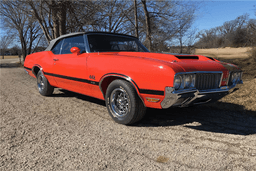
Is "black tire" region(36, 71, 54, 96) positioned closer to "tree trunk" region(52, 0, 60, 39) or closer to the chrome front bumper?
the chrome front bumper

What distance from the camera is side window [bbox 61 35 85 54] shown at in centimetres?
405

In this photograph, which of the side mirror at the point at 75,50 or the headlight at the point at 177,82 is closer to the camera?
the headlight at the point at 177,82

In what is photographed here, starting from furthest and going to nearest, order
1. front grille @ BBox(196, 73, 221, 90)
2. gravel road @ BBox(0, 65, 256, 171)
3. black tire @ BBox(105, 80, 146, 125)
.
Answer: black tire @ BBox(105, 80, 146, 125) < front grille @ BBox(196, 73, 221, 90) < gravel road @ BBox(0, 65, 256, 171)

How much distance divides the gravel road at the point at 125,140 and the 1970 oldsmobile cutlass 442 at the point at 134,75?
0.44m

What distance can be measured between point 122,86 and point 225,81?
1679 mm

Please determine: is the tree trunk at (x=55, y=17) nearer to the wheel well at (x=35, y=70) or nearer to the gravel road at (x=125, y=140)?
the wheel well at (x=35, y=70)

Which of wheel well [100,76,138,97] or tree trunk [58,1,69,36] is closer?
wheel well [100,76,138,97]

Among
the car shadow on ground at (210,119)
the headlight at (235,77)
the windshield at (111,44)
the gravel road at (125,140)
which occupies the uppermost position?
the windshield at (111,44)

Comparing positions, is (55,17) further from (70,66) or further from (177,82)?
(177,82)

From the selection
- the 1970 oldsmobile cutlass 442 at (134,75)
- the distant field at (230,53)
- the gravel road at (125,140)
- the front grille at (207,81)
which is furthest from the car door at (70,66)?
the distant field at (230,53)

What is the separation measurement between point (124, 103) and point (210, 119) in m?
1.63

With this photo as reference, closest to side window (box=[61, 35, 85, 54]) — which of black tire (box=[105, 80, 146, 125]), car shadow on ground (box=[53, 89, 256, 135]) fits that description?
black tire (box=[105, 80, 146, 125])

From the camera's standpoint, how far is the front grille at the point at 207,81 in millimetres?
2796

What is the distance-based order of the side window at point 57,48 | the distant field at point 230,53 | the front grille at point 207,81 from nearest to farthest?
the front grille at point 207,81 < the side window at point 57,48 < the distant field at point 230,53
